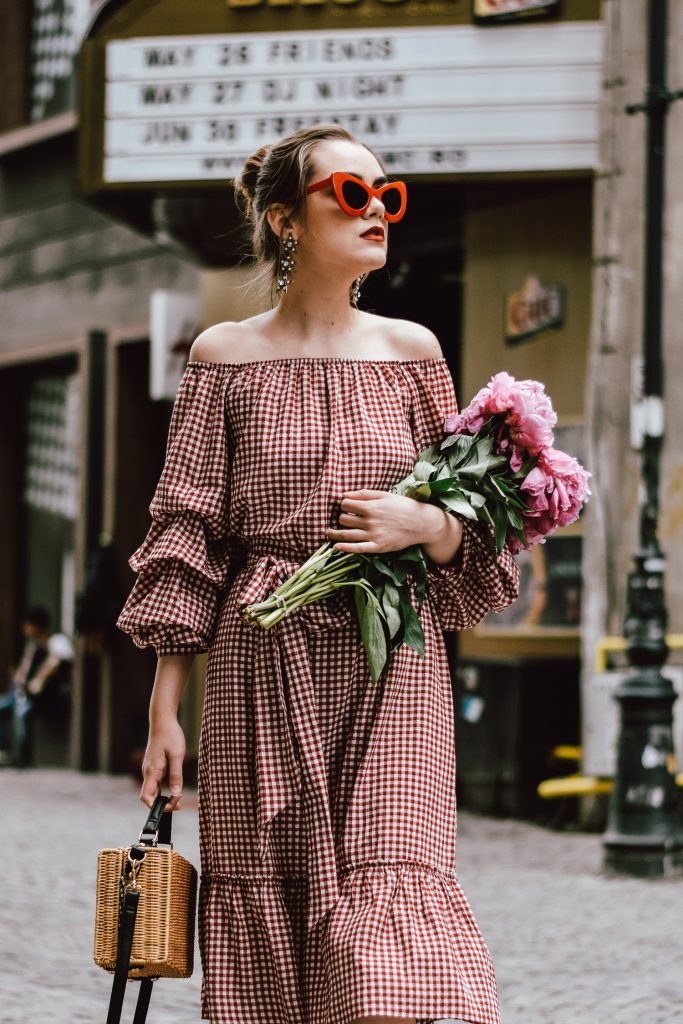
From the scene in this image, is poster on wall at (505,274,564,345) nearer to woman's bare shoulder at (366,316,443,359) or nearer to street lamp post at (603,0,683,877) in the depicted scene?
street lamp post at (603,0,683,877)

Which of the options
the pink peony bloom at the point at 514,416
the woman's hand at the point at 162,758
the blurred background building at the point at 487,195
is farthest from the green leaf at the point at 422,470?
the blurred background building at the point at 487,195

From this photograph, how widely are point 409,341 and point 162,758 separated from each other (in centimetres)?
87

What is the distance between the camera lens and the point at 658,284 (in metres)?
9.48

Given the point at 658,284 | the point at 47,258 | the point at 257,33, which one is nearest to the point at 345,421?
the point at 658,284

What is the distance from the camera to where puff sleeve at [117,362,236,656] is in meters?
3.44

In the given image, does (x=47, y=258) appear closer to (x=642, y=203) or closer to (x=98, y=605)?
(x=98, y=605)

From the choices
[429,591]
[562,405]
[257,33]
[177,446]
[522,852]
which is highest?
[257,33]

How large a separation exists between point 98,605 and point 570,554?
5061 millimetres

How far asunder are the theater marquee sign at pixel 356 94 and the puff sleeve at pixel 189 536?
8046 millimetres

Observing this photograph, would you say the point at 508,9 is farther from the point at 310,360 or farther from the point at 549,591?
the point at 310,360

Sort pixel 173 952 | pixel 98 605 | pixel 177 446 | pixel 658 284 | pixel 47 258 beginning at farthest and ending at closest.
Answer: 1. pixel 47 258
2. pixel 98 605
3. pixel 658 284
4. pixel 177 446
5. pixel 173 952

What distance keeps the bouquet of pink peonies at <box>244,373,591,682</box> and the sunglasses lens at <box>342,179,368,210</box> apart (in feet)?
1.28

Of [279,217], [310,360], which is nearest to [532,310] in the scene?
[279,217]

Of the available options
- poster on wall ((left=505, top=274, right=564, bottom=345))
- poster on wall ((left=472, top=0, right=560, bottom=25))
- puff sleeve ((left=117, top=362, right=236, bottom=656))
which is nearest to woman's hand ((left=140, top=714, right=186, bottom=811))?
puff sleeve ((left=117, top=362, right=236, bottom=656))
